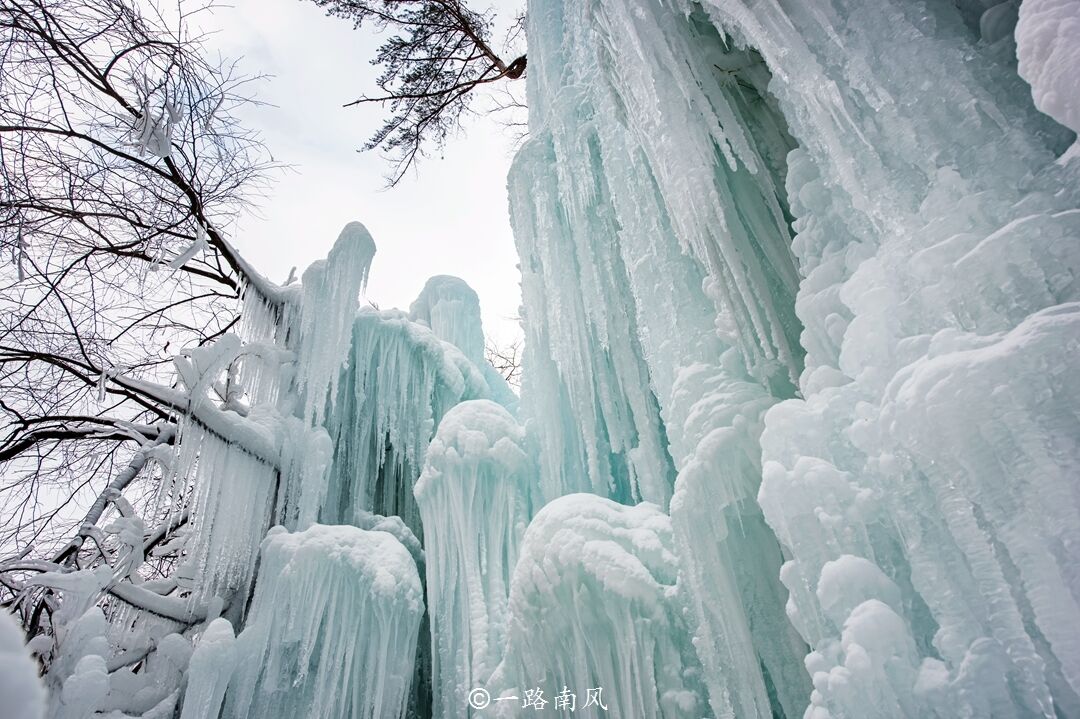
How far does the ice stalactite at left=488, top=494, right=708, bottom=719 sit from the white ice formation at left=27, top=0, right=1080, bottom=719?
0.02 meters

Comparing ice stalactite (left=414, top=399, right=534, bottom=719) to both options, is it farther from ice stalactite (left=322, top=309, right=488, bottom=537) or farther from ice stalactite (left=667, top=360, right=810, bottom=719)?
ice stalactite (left=667, top=360, right=810, bottom=719)

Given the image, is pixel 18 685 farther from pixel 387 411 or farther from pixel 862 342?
pixel 387 411

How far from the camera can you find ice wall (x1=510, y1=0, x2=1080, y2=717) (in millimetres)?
1310

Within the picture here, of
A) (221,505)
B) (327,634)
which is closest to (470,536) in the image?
(327,634)

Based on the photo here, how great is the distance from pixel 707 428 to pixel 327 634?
2.86m

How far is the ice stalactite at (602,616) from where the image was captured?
2.52 meters

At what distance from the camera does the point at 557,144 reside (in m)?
4.49

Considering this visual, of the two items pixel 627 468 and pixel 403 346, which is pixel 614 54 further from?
pixel 403 346

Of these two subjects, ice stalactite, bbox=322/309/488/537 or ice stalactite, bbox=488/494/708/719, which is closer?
ice stalactite, bbox=488/494/708/719

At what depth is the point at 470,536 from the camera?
3.88m

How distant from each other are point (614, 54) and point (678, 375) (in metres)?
2.00

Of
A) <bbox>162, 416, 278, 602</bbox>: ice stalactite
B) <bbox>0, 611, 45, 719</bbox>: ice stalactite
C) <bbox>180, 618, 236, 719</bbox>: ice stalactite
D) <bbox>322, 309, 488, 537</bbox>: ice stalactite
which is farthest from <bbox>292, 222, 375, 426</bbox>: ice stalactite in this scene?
<bbox>0, 611, 45, 719</bbox>: ice stalactite

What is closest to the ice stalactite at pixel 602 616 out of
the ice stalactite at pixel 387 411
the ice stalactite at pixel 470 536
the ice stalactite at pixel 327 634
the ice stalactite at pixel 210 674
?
the ice stalactite at pixel 470 536

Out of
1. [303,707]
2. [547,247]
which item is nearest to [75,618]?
[303,707]
